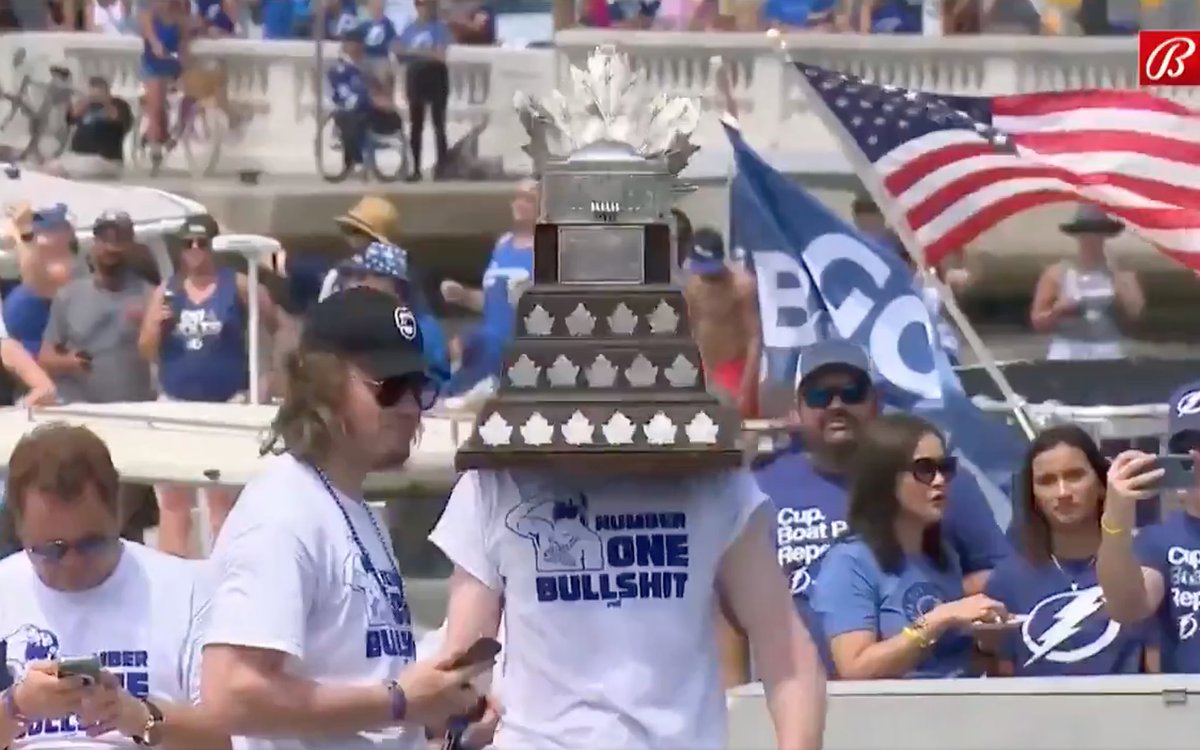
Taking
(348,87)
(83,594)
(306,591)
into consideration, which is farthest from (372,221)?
(348,87)

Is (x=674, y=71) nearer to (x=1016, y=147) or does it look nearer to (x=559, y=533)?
(x=1016, y=147)

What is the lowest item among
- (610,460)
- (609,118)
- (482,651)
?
(482,651)

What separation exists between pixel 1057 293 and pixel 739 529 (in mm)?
6712

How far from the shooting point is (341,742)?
3295 millimetres

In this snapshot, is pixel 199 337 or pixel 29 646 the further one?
pixel 199 337

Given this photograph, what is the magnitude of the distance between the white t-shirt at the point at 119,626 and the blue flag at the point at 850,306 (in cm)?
294

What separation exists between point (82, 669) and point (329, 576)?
342 millimetres

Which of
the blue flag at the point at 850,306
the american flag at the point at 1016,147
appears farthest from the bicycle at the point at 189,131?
the blue flag at the point at 850,306

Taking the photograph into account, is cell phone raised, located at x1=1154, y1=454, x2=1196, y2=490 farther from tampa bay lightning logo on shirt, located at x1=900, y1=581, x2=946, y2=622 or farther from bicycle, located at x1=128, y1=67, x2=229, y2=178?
bicycle, located at x1=128, y1=67, x2=229, y2=178

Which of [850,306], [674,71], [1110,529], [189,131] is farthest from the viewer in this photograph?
[189,131]

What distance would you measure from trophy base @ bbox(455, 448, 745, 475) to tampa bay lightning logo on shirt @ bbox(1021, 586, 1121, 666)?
1.83m

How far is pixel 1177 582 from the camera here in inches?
198

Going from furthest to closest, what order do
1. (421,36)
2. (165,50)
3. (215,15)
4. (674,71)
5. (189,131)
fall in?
(215,15), (189,131), (165,50), (421,36), (674,71)

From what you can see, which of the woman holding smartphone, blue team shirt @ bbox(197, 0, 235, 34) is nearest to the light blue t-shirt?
the woman holding smartphone
